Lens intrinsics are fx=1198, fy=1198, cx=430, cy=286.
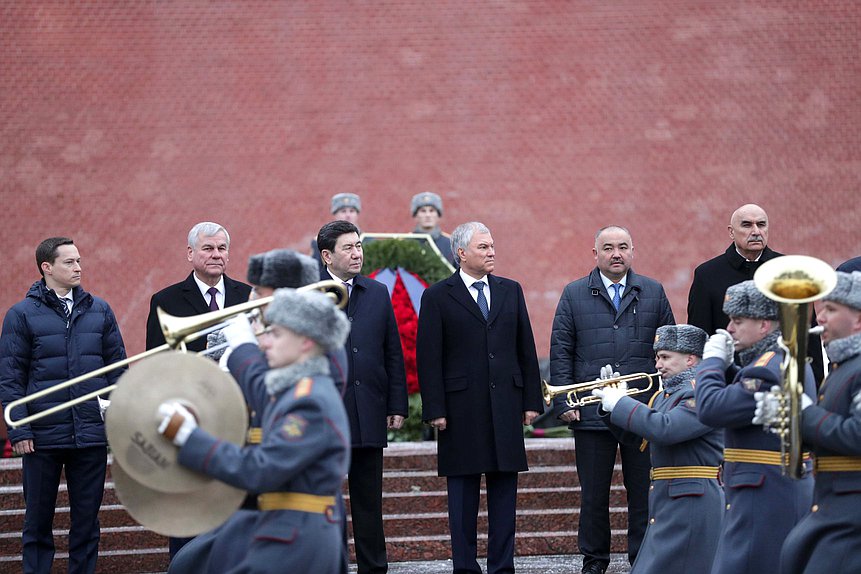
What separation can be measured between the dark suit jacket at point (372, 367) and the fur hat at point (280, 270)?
2.20 m

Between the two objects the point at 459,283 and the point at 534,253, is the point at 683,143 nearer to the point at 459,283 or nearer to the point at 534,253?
the point at 534,253

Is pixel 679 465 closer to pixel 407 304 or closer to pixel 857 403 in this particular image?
pixel 857 403

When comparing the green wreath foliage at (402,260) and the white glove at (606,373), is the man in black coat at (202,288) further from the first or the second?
the green wreath foliage at (402,260)

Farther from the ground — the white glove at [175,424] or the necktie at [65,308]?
the necktie at [65,308]

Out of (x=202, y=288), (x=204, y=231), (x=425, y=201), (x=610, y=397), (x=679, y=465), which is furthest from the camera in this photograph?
(x=425, y=201)

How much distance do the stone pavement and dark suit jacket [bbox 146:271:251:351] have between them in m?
2.02

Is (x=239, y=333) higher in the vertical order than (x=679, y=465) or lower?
higher

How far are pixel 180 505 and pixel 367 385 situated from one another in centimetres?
286

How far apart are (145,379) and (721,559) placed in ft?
8.28

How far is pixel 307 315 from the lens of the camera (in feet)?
13.4

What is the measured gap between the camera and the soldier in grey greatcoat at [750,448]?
484 centimetres

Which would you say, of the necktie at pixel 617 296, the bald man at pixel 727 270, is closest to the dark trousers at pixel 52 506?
the necktie at pixel 617 296

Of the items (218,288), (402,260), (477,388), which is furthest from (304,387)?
(402,260)

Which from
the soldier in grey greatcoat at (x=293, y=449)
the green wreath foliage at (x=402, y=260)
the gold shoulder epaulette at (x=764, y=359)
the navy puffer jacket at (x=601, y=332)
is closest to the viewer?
the soldier in grey greatcoat at (x=293, y=449)
